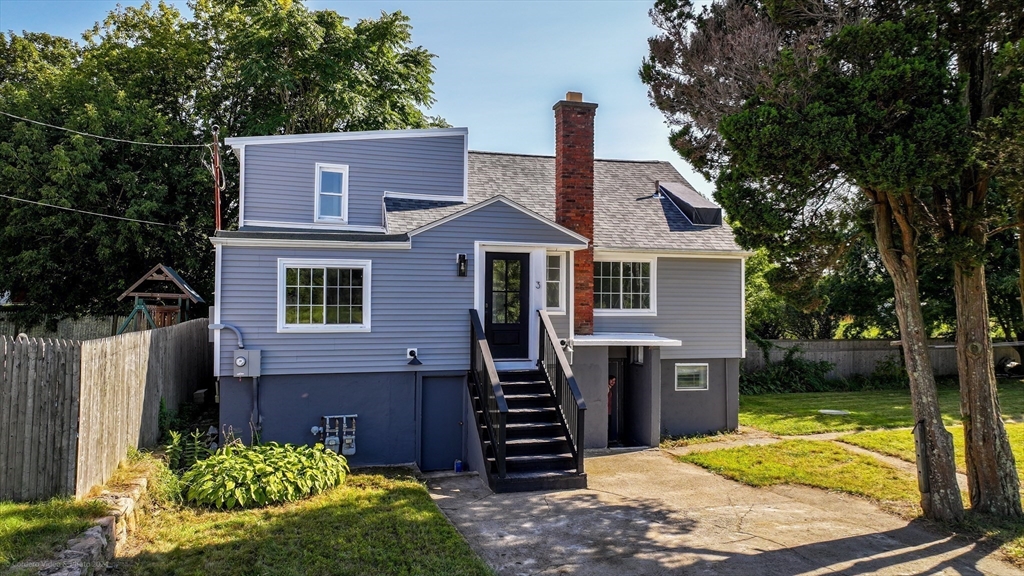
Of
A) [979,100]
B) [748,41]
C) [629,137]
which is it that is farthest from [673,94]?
[629,137]

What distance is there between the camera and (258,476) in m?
7.97

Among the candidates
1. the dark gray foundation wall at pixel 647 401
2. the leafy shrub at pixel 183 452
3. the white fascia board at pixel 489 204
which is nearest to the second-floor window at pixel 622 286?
the dark gray foundation wall at pixel 647 401

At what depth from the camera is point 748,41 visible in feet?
26.5

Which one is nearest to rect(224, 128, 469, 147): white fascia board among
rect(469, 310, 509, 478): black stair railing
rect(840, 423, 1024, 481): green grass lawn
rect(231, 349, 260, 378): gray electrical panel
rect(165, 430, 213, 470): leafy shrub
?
rect(469, 310, 509, 478): black stair railing

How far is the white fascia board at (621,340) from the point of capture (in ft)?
38.5

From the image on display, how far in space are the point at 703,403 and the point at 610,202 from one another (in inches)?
187

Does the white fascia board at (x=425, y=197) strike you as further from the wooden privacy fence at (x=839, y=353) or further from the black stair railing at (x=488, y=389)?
the wooden privacy fence at (x=839, y=353)

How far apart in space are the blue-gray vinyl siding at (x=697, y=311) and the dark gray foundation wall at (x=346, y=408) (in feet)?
14.5

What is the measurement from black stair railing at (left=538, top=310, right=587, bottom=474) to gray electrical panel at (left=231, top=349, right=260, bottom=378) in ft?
14.9

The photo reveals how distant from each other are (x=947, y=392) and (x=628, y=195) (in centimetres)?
1252

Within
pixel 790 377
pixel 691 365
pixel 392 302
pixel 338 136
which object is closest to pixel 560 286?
pixel 392 302

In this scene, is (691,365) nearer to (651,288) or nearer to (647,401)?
(647,401)

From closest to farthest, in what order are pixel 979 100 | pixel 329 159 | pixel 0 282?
pixel 979 100 < pixel 329 159 < pixel 0 282

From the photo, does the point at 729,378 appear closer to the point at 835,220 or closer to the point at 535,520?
the point at 835,220
